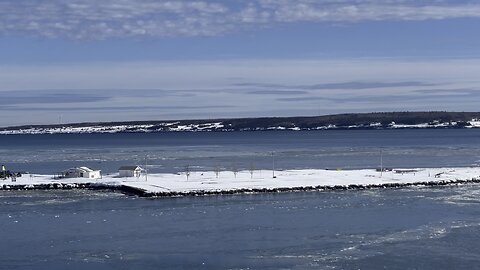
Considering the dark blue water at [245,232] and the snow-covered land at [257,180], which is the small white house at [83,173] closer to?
the snow-covered land at [257,180]

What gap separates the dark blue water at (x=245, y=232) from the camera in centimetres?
2317

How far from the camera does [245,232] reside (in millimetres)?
27953

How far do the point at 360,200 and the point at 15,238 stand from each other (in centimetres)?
1633

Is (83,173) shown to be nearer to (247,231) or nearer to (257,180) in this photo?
(257,180)

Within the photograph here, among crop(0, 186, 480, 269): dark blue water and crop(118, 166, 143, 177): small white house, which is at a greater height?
crop(118, 166, 143, 177): small white house

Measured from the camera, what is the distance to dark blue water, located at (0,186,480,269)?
2317 centimetres

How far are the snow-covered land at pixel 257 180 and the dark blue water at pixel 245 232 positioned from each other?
347 centimetres

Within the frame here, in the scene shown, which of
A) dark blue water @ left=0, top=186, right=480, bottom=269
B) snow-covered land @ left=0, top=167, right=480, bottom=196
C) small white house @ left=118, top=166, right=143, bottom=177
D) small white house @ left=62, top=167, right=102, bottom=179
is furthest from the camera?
small white house @ left=62, top=167, right=102, bottom=179

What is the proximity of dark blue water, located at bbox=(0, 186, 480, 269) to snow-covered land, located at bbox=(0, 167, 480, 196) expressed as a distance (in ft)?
11.4

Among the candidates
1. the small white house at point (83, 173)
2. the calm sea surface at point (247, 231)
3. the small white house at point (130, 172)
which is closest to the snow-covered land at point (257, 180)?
the small white house at point (130, 172)

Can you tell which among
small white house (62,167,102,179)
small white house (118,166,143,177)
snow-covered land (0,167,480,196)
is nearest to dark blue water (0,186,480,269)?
snow-covered land (0,167,480,196)

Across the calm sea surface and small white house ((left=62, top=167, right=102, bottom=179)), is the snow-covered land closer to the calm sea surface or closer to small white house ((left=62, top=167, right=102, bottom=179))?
small white house ((left=62, top=167, right=102, bottom=179))

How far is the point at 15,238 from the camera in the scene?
27594 millimetres

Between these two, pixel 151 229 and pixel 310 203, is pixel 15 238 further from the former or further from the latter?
pixel 310 203
